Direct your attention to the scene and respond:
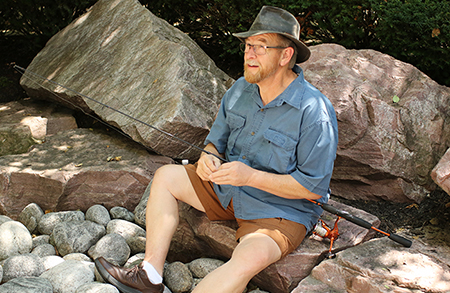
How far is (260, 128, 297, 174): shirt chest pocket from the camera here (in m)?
2.89

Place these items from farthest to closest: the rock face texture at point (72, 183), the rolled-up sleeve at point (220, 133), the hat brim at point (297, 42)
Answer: the rock face texture at point (72, 183) < the rolled-up sleeve at point (220, 133) < the hat brim at point (297, 42)

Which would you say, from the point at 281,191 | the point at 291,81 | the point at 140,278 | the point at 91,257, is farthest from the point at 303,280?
the point at 91,257

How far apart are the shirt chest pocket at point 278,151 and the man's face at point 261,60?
1.28ft

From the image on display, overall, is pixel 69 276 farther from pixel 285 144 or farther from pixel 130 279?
pixel 285 144

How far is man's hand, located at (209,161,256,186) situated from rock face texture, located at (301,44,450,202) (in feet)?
4.68

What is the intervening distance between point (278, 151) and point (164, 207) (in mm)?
898

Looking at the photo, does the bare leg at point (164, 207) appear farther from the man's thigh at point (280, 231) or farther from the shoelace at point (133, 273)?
the man's thigh at point (280, 231)

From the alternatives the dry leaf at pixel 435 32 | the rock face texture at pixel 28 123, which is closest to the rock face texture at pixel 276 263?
the dry leaf at pixel 435 32

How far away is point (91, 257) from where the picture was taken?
11.5ft

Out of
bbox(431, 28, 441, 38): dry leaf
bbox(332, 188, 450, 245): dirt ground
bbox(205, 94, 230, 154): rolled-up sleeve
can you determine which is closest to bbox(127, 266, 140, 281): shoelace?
bbox(205, 94, 230, 154): rolled-up sleeve

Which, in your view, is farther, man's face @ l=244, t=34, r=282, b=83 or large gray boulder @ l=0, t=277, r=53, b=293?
man's face @ l=244, t=34, r=282, b=83

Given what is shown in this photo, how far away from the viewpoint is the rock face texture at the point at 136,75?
4309mm

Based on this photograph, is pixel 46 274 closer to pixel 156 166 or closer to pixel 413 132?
pixel 156 166

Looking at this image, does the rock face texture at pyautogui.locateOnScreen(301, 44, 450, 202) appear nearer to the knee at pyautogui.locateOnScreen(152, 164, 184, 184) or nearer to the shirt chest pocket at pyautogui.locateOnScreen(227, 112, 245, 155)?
the shirt chest pocket at pyautogui.locateOnScreen(227, 112, 245, 155)
